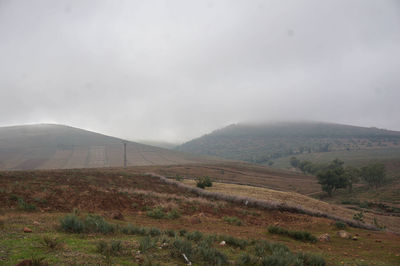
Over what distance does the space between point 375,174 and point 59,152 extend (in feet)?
423

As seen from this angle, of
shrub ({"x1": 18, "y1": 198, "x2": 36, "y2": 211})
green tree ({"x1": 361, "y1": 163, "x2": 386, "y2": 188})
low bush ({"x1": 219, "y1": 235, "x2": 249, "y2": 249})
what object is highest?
shrub ({"x1": 18, "y1": 198, "x2": 36, "y2": 211})

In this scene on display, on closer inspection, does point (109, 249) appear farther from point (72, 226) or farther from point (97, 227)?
point (72, 226)

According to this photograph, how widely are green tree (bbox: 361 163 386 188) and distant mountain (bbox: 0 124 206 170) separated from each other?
76494 mm

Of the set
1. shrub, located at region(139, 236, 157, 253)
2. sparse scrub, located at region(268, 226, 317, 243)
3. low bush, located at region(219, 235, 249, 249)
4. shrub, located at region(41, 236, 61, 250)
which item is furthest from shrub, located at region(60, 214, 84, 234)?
sparse scrub, located at region(268, 226, 317, 243)

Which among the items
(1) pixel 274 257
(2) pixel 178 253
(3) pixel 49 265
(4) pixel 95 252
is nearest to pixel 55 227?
(4) pixel 95 252

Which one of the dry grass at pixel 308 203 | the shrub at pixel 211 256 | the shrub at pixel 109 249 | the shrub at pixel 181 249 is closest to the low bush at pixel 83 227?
the shrub at pixel 109 249

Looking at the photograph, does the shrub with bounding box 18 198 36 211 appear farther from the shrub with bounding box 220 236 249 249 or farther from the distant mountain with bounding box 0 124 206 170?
the distant mountain with bounding box 0 124 206 170

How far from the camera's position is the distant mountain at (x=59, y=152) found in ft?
276

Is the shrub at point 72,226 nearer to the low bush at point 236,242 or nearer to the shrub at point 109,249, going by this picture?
the shrub at point 109,249

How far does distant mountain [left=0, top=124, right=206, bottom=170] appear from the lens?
84.2 meters

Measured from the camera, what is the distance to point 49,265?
4.98 meters

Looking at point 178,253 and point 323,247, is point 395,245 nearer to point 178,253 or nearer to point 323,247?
point 323,247

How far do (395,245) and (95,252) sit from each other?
47.4ft

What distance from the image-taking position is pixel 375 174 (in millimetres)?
68938
